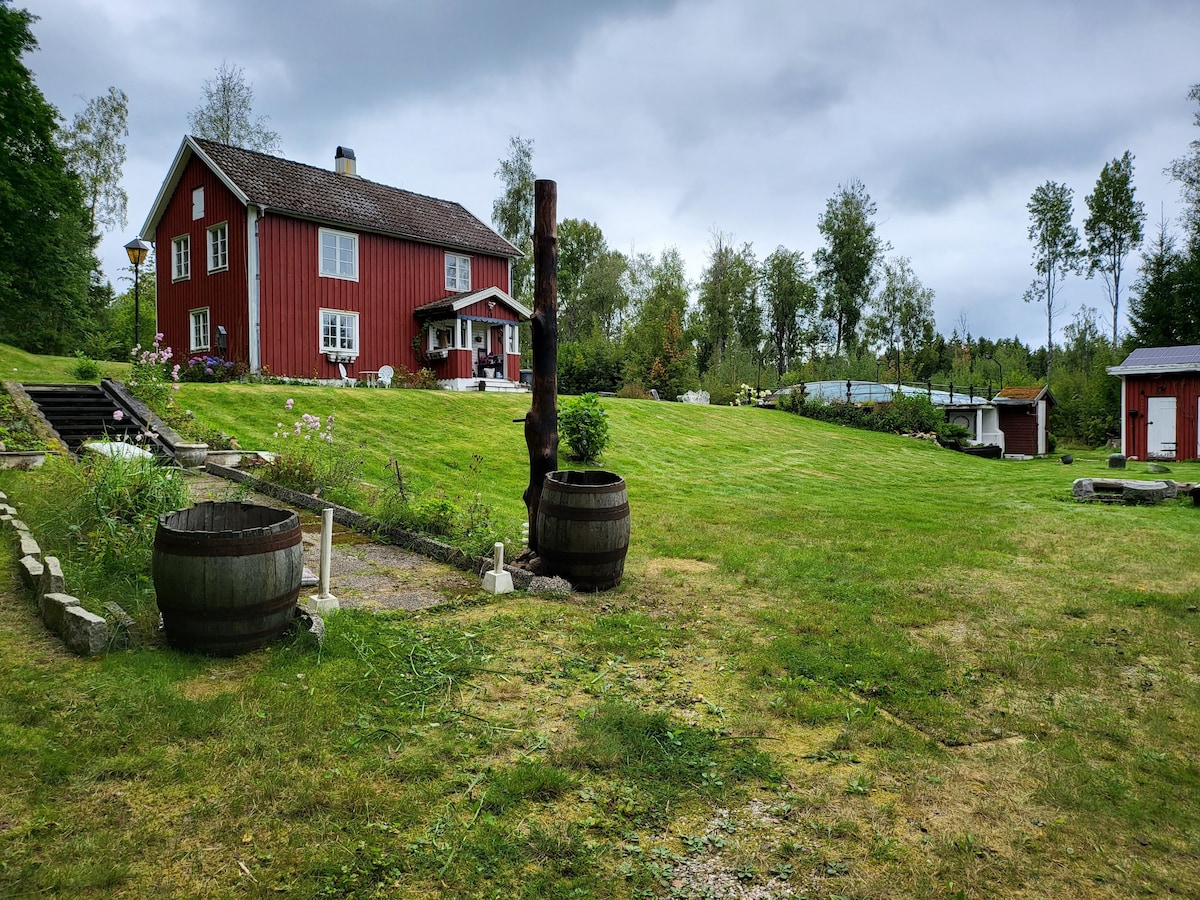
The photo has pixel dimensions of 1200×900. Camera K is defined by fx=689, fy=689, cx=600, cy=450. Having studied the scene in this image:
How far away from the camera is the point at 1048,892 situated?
2.44 m

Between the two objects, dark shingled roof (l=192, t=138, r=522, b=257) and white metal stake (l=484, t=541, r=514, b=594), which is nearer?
white metal stake (l=484, t=541, r=514, b=594)

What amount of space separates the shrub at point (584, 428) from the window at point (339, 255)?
37.6 ft

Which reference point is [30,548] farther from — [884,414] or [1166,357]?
[1166,357]

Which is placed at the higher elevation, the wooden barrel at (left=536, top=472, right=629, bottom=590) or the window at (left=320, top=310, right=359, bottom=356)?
the window at (left=320, top=310, right=359, bottom=356)

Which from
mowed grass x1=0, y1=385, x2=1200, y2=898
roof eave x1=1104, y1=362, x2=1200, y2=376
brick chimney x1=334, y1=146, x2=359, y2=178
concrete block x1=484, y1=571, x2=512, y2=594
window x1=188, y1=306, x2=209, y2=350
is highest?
brick chimney x1=334, y1=146, x2=359, y2=178

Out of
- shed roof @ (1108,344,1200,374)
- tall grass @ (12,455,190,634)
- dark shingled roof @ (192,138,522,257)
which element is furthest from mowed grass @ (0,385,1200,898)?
shed roof @ (1108,344,1200,374)

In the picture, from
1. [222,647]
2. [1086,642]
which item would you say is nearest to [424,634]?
[222,647]

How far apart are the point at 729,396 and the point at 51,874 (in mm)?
32226

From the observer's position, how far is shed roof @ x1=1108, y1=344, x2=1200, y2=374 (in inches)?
904

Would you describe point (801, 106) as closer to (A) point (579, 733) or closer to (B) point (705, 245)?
(A) point (579, 733)

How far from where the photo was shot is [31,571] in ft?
15.0

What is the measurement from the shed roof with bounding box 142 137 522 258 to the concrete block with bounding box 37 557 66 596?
1760 cm

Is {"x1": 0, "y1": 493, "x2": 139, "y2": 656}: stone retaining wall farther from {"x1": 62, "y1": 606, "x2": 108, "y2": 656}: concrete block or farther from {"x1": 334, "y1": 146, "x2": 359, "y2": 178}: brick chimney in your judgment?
{"x1": 334, "y1": 146, "x2": 359, "y2": 178}: brick chimney

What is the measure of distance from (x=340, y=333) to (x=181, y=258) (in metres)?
6.21
